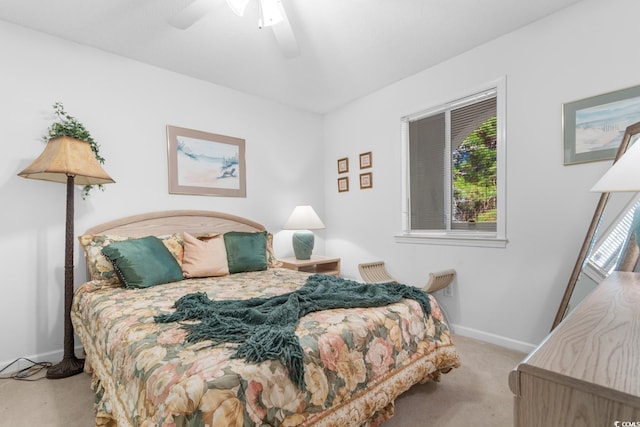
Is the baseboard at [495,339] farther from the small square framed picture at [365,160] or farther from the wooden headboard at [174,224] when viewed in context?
the wooden headboard at [174,224]

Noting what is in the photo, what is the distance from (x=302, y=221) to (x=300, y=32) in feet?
6.20

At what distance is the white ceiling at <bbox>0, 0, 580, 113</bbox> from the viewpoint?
2.13 meters

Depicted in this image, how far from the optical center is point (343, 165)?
3963 mm

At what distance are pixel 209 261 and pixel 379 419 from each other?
175 centimetres

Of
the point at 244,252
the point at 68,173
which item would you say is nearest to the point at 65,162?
the point at 68,173

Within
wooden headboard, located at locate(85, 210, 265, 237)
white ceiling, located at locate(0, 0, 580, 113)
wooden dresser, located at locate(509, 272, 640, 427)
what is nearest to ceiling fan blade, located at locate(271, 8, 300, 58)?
white ceiling, located at locate(0, 0, 580, 113)

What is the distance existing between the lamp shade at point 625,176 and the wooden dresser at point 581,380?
387 millimetres

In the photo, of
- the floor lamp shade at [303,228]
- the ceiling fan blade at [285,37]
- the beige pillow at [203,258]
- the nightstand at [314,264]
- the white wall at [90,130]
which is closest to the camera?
the ceiling fan blade at [285,37]

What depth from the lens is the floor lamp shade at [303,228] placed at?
3521mm

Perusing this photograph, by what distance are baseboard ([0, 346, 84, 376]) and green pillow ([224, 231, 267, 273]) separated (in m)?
1.35

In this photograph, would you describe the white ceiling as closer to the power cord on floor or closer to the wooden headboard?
the wooden headboard

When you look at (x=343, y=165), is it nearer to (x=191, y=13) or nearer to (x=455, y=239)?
(x=455, y=239)

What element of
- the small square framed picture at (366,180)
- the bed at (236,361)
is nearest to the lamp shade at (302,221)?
the small square framed picture at (366,180)

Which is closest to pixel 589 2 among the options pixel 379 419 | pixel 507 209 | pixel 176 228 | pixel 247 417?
pixel 507 209
